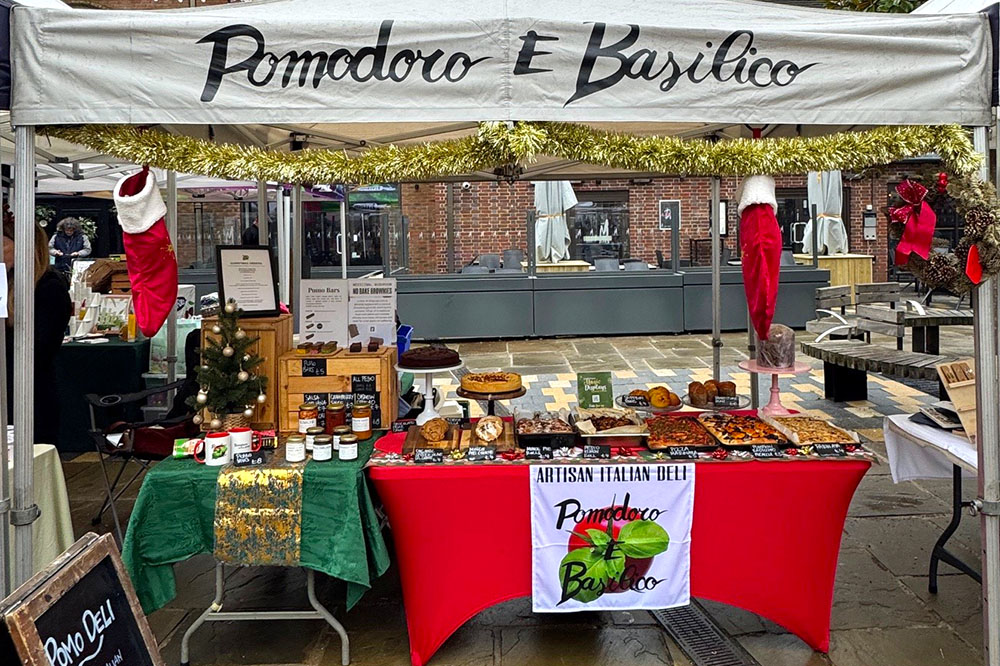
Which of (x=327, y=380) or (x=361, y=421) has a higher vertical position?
(x=327, y=380)

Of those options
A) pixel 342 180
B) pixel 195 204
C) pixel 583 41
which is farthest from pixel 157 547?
pixel 195 204

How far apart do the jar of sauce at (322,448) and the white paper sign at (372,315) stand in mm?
1105

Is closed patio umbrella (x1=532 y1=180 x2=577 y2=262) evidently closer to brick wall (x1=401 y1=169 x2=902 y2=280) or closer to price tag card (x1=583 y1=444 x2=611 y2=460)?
brick wall (x1=401 y1=169 x2=902 y2=280)

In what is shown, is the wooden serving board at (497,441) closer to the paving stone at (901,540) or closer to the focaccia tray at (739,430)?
the focaccia tray at (739,430)

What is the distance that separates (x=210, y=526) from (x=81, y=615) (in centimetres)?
113

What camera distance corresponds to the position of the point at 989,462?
2801 mm

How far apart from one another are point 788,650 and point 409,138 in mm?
3296

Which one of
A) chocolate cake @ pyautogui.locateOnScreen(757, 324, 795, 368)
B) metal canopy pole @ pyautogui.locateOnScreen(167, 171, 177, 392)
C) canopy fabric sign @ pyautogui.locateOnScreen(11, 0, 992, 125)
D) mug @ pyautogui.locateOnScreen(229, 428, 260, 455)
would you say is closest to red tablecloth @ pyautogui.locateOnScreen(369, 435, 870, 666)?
mug @ pyautogui.locateOnScreen(229, 428, 260, 455)

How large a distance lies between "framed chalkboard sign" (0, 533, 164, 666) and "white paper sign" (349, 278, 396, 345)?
2193 millimetres

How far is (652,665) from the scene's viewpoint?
314 centimetres

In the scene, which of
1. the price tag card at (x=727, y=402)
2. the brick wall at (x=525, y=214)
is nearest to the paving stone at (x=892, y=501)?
the price tag card at (x=727, y=402)

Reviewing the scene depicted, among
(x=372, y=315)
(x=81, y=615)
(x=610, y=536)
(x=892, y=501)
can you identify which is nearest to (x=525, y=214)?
(x=892, y=501)

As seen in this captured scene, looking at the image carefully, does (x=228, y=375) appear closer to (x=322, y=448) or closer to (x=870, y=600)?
(x=322, y=448)

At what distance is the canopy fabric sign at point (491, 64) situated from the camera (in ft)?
8.94
